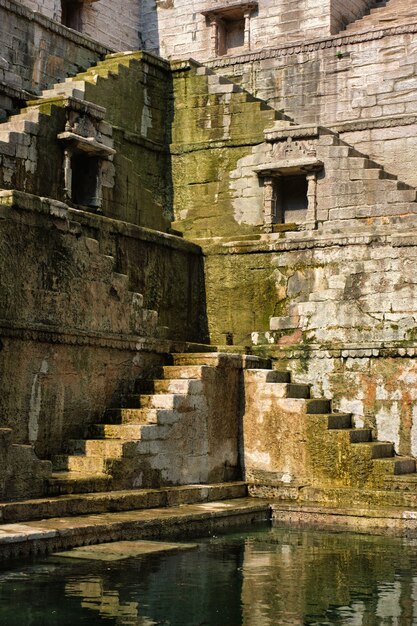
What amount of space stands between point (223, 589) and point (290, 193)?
396 inches

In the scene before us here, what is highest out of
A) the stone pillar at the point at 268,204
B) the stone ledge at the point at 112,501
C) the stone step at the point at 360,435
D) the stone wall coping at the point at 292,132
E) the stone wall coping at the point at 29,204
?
the stone wall coping at the point at 292,132

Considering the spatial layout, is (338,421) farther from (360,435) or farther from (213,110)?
(213,110)

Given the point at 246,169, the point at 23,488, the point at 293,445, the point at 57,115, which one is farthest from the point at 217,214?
the point at 23,488

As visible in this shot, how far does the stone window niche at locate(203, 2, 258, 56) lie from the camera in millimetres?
24672

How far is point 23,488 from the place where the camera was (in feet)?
35.7

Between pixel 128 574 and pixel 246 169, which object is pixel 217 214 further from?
pixel 128 574

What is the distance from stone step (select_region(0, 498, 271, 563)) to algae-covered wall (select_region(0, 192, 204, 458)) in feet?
5.39

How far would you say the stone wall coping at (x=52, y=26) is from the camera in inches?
754

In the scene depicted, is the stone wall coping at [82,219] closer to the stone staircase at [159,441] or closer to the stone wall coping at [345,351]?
the stone staircase at [159,441]

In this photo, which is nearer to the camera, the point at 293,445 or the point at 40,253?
the point at 40,253

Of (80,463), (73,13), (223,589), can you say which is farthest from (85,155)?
(73,13)

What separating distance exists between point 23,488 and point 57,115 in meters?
6.35

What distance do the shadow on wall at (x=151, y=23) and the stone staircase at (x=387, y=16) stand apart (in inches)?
178

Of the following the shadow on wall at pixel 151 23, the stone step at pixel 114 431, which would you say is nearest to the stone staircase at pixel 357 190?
the stone step at pixel 114 431
